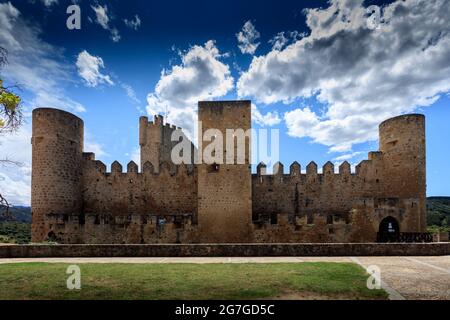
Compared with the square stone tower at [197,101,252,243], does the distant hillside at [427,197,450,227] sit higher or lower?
lower

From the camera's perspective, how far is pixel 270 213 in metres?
21.3

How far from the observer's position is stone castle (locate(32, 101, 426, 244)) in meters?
18.1

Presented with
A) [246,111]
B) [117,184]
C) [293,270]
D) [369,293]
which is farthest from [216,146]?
[369,293]

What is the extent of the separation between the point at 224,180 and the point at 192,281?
36.9ft

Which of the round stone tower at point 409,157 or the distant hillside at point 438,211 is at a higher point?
the round stone tower at point 409,157

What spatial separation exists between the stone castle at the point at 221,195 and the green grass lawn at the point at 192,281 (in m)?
8.87

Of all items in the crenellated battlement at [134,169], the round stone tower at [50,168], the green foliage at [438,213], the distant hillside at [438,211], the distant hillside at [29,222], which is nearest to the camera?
the round stone tower at [50,168]

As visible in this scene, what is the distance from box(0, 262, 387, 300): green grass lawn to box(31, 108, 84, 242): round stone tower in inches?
401

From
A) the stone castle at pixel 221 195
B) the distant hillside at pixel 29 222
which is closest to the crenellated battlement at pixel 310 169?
the stone castle at pixel 221 195

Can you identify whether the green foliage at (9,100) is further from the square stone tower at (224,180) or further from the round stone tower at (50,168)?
the round stone tower at (50,168)

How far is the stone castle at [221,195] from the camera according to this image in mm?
18094

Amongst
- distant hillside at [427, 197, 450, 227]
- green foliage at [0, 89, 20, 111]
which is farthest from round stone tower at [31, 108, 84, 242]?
distant hillside at [427, 197, 450, 227]

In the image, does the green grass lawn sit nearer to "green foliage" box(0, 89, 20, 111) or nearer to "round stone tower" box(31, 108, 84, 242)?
"green foliage" box(0, 89, 20, 111)
